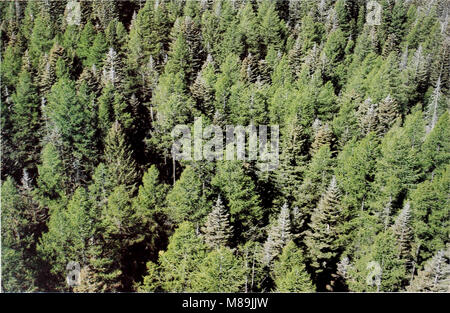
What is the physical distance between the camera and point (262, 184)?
120 ft

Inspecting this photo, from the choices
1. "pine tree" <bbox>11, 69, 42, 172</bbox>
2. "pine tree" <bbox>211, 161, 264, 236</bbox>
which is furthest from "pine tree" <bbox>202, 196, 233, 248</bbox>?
"pine tree" <bbox>11, 69, 42, 172</bbox>

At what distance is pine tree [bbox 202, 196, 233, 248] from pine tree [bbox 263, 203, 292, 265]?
3051 mm

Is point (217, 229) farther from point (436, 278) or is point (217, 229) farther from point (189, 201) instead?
point (436, 278)

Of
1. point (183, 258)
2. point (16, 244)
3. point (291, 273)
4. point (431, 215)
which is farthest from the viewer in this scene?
point (431, 215)

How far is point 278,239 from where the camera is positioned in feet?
101

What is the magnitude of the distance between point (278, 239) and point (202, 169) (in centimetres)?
940

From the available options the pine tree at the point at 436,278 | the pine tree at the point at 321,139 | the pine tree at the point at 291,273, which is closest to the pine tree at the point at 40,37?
the pine tree at the point at 321,139

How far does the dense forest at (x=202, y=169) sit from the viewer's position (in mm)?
29016

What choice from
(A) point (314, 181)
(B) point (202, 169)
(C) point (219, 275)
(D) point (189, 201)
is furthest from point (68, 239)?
(A) point (314, 181)

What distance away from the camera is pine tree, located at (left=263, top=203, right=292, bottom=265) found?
30172mm

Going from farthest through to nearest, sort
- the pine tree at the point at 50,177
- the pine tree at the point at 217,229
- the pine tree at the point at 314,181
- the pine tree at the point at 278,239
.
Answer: the pine tree at the point at 314,181 → the pine tree at the point at 50,177 → the pine tree at the point at 217,229 → the pine tree at the point at 278,239

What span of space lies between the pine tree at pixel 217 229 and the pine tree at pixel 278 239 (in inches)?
120

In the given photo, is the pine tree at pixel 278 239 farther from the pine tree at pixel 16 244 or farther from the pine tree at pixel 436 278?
the pine tree at pixel 16 244

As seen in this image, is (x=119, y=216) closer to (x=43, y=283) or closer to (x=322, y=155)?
(x=43, y=283)
